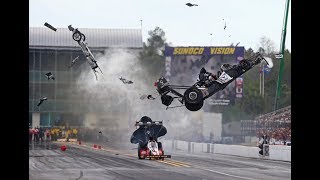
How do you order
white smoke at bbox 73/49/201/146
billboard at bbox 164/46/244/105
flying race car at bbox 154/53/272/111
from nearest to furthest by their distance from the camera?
flying race car at bbox 154/53/272/111
white smoke at bbox 73/49/201/146
billboard at bbox 164/46/244/105

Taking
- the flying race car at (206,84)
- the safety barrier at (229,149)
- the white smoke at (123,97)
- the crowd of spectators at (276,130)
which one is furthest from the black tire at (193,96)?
the white smoke at (123,97)

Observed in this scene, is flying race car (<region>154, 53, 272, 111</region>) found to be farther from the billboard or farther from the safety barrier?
the billboard

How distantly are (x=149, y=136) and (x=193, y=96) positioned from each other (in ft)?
50.1

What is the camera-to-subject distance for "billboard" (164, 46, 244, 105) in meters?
59.3

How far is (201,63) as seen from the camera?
60.8m

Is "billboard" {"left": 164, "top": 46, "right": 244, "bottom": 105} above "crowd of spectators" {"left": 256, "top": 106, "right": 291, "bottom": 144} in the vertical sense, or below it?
above

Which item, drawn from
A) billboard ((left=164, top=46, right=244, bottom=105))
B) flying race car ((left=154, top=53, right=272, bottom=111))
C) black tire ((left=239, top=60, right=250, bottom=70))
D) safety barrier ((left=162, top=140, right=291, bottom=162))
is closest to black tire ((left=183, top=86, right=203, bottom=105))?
flying race car ((left=154, top=53, right=272, bottom=111))

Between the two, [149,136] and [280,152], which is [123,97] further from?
[149,136]

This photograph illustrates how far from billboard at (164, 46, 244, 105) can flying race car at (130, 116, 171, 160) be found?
923 inches

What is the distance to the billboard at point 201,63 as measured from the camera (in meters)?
59.3

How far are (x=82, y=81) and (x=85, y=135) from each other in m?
6.46

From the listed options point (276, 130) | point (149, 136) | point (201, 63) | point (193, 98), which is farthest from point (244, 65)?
point (201, 63)
